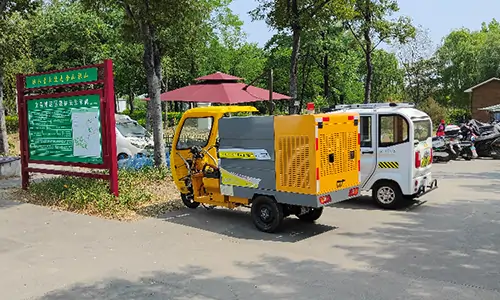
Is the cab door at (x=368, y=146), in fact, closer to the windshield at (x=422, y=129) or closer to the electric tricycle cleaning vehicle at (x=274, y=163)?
the windshield at (x=422, y=129)

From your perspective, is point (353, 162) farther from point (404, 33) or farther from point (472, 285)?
point (404, 33)

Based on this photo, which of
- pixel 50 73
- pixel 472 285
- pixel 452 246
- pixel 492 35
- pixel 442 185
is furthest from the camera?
pixel 492 35

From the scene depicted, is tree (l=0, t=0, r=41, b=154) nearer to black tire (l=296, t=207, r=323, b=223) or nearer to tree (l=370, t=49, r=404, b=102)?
black tire (l=296, t=207, r=323, b=223)

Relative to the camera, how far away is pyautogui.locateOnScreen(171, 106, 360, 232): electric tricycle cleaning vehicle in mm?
6980

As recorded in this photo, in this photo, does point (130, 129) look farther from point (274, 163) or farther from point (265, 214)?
point (274, 163)

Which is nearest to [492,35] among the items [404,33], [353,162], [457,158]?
[404,33]

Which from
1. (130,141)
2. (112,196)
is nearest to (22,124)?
(112,196)

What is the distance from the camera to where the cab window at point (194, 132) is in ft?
28.5

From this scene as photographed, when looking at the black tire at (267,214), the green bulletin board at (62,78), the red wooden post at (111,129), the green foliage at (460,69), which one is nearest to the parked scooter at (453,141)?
the black tire at (267,214)

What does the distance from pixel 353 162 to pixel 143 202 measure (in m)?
4.21

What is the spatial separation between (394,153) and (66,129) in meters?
6.75

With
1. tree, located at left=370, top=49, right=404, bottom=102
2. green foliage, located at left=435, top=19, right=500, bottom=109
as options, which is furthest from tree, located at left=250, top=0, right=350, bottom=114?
green foliage, located at left=435, top=19, right=500, bottom=109

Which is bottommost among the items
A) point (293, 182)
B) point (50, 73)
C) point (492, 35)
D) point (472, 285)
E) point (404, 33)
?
point (472, 285)

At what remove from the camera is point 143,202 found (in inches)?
370
